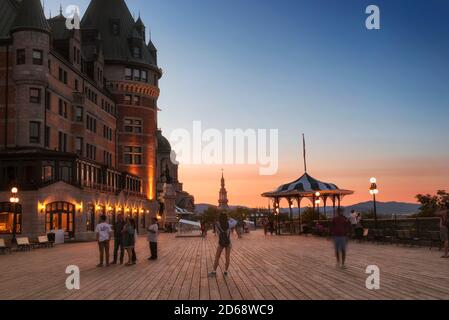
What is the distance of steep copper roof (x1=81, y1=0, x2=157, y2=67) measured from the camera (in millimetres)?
76438

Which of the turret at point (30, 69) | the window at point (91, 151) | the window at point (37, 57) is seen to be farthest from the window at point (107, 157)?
the window at point (37, 57)

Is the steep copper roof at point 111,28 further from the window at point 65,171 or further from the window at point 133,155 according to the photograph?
the window at point 65,171

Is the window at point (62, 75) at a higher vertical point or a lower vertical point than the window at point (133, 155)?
higher

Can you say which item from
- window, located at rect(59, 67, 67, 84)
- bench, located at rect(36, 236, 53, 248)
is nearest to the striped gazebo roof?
bench, located at rect(36, 236, 53, 248)

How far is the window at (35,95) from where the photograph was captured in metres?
50.1

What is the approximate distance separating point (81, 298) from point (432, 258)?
15.0 metres

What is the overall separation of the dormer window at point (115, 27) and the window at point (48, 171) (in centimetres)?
3429

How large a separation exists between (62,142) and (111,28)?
2736cm

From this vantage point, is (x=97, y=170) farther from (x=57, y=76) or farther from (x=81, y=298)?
(x=81, y=298)

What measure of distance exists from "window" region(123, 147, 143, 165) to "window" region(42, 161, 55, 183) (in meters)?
28.3

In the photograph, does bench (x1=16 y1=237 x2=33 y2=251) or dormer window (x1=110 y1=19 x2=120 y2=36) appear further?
dormer window (x1=110 y1=19 x2=120 y2=36)

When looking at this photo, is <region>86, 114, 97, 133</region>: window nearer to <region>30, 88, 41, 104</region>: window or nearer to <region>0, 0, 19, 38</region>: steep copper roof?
<region>30, 88, 41, 104</region>: window

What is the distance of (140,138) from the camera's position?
7794cm
